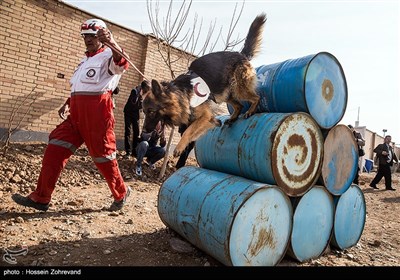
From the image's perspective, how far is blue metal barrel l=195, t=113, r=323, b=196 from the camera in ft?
8.55

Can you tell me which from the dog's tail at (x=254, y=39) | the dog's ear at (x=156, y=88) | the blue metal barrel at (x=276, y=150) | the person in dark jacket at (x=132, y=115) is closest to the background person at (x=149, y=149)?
the person in dark jacket at (x=132, y=115)

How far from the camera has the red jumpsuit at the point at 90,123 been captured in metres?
3.31

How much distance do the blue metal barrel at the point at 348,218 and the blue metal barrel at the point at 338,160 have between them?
0.55 ft

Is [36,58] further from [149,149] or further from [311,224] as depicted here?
[311,224]

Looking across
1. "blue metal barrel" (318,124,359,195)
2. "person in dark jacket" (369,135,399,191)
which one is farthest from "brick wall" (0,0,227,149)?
"person in dark jacket" (369,135,399,191)

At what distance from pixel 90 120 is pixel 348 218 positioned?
331 centimetres

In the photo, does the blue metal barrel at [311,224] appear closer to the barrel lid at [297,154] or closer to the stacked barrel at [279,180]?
the stacked barrel at [279,180]

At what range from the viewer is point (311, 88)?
2.94 m

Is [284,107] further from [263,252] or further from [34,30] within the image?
[34,30]

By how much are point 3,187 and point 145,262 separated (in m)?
3.25

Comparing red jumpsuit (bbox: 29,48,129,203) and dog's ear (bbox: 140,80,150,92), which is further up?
dog's ear (bbox: 140,80,150,92)

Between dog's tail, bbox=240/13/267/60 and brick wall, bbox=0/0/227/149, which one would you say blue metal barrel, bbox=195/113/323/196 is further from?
brick wall, bbox=0/0/227/149

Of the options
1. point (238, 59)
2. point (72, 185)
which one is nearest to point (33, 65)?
point (72, 185)

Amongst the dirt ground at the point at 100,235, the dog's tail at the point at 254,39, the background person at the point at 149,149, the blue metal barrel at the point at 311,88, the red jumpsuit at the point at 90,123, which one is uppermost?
the dog's tail at the point at 254,39
